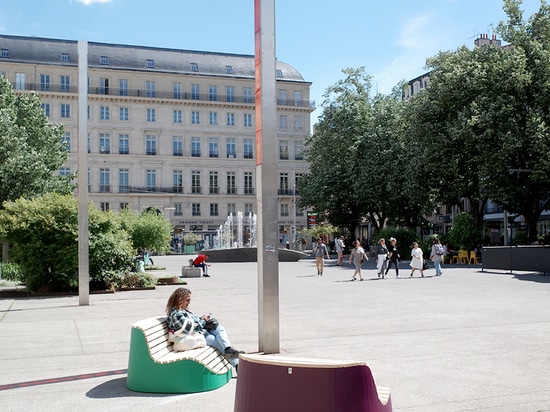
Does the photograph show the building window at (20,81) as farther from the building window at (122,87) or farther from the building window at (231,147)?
the building window at (231,147)

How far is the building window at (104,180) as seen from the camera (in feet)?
259

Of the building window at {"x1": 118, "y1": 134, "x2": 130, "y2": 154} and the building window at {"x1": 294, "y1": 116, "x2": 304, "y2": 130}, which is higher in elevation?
the building window at {"x1": 294, "y1": 116, "x2": 304, "y2": 130}

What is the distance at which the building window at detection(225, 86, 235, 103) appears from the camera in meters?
84.0

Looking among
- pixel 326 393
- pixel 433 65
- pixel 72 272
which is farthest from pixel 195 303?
pixel 433 65

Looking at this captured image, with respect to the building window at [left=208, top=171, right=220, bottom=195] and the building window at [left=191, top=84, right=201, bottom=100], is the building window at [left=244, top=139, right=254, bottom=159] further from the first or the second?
the building window at [left=191, top=84, right=201, bottom=100]

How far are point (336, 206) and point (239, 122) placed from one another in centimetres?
3501

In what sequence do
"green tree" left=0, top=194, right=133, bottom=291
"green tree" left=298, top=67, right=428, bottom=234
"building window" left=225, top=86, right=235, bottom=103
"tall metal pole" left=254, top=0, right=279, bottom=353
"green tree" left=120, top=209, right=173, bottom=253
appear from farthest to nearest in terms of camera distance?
"building window" left=225, top=86, right=235, bottom=103
"green tree" left=298, top=67, right=428, bottom=234
"green tree" left=120, top=209, right=173, bottom=253
"green tree" left=0, top=194, right=133, bottom=291
"tall metal pole" left=254, top=0, right=279, bottom=353

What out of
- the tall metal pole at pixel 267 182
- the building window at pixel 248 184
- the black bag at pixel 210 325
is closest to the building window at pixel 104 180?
the building window at pixel 248 184

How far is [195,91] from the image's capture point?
8275 centimetres

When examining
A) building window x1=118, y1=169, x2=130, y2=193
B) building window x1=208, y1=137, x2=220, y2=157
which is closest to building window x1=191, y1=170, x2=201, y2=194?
building window x1=208, y1=137, x2=220, y2=157

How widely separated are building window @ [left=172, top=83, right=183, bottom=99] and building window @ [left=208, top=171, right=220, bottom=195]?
35.5 ft

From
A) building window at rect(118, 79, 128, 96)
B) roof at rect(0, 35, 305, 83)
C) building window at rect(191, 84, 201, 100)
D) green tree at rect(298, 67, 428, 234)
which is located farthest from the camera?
building window at rect(191, 84, 201, 100)

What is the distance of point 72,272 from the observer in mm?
19438

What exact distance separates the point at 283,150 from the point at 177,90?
16.2m
